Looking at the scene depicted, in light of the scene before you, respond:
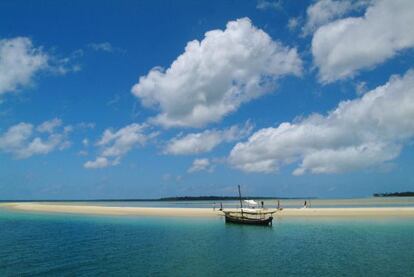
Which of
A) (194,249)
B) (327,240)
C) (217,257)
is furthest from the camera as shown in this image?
(327,240)

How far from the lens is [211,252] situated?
30.9 m

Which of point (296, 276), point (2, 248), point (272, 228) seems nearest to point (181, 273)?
point (296, 276)

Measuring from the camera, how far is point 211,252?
1217 inches

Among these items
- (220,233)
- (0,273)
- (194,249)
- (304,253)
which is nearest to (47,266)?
(0,273)

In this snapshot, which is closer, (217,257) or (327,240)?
(217,257)

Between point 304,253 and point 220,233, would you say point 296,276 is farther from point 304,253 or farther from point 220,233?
point 220,233

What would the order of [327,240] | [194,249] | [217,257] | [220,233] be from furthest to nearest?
1. [220,233]
2. [327,240]
3. [194,249]
4. [217,257]

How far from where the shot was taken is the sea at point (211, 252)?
80.0 ft

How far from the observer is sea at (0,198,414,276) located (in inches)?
960

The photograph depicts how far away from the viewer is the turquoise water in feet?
80.0

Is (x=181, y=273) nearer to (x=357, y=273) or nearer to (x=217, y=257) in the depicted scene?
(x=217, y=257)

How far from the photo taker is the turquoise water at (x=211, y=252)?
80.0 ft

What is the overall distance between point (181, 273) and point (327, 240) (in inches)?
711

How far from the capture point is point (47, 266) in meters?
26.0
